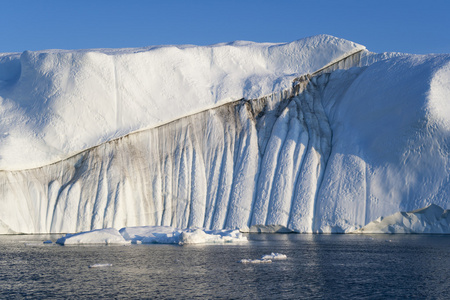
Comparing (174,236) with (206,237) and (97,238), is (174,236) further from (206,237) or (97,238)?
(97,238)

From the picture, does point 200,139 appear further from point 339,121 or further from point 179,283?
point 179,283

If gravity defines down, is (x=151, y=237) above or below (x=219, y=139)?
below

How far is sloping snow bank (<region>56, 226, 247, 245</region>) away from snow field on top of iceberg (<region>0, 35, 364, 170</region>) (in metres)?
9.68

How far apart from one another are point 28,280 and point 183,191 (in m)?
22.0

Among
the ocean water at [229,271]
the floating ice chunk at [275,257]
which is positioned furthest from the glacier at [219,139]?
the floating ice chunk at [275,257]

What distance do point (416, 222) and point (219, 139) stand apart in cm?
1398

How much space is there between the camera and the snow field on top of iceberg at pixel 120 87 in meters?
41.1

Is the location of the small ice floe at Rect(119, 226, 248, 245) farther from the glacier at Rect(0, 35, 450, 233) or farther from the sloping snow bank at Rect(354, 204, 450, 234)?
the sloping snow bank at Rect(354, 204, 450, 234)

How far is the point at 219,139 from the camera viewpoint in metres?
43.2

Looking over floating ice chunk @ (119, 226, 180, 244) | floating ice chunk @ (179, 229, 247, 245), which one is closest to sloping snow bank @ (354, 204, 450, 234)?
floating ice chunk @ (179, 229, 247, 245)

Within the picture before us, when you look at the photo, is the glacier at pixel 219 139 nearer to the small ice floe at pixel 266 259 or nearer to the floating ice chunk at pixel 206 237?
the floating ice chunk at pixel 206 237

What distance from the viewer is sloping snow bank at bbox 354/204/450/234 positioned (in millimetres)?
35844

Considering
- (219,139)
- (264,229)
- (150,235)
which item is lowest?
(150,235)

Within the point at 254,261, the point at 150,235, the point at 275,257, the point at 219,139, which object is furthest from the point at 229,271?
the point at 219,139
